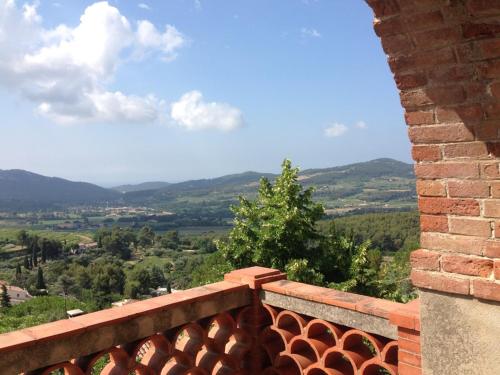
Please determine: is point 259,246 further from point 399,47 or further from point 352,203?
point 352,203

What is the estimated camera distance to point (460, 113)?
1.88 meters

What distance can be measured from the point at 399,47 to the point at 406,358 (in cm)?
154

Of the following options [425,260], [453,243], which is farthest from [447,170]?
[425,260]

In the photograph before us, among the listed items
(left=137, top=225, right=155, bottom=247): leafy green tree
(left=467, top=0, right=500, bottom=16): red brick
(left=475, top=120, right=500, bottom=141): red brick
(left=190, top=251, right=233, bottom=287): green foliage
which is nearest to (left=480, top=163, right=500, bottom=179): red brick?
(left=475, top=120, right=500, bottom=141): red brick

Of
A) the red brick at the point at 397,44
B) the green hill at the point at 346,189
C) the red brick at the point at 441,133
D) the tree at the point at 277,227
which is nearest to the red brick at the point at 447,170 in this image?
the red brick at the point at 441,133

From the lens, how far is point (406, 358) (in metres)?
2.38

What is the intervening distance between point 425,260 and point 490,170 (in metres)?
0.50

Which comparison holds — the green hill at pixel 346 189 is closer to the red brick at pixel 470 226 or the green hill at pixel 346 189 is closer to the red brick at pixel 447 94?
the red brick at pixel 470 226

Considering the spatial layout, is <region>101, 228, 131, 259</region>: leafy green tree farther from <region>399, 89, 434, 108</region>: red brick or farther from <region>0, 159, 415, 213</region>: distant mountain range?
<region>399, 89, 434, 108</region>: red brick

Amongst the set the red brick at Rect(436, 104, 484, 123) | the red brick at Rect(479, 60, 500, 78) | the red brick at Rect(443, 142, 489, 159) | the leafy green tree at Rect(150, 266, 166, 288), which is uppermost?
the red brick at Rect(479, 60, 500, 78)

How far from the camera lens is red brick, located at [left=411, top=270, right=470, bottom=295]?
78.5 inches

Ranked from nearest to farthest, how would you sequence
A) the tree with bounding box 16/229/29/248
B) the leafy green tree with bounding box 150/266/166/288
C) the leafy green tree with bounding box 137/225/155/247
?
the leafy green tree with bounding box 150/266/166/288
the tree with bounding box 16/229/29/248
the leafy green tree with bounding box 137/225/155/247

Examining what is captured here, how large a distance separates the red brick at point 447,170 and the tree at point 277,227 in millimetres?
6652

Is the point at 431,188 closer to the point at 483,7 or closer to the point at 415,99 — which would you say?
the point at 415,99
